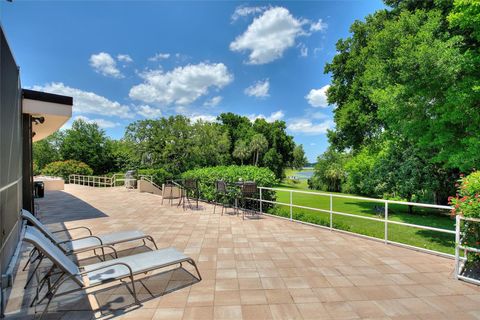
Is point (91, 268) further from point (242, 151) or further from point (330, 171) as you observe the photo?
point (242, 151)

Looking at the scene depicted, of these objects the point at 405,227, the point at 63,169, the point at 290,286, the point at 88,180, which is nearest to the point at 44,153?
the point at 63,169

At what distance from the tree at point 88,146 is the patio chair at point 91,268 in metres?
39.4

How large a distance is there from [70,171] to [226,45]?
24.0 m

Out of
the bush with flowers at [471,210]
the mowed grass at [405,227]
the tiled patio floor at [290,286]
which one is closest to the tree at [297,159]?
the mowed grass at [405,227]

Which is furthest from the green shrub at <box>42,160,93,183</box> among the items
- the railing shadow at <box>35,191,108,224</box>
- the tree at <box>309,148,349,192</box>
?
Answer: the tree at <box>309,148,349,192</box>

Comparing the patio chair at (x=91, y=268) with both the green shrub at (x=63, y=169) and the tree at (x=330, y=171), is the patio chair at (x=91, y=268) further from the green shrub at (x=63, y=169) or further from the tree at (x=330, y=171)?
the tree at (x=330, y=171)

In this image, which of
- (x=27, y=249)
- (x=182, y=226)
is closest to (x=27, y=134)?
(x=27, y=249)

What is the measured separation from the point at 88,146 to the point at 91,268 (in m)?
41.1

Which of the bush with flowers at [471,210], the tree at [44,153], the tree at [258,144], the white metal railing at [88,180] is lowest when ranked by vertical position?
the white metal railing at [88,180]

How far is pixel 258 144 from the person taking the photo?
38188 millimetres

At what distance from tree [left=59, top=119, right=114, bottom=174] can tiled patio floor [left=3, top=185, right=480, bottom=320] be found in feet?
126

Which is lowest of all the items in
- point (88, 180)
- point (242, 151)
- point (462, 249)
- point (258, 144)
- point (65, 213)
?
point (65, 213)

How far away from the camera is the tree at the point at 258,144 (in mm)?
38219

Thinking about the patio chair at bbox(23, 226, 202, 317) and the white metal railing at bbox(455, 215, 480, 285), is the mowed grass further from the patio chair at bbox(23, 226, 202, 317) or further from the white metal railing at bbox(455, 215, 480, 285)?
the patio chair at bbox(23, 226, 202, 317)
